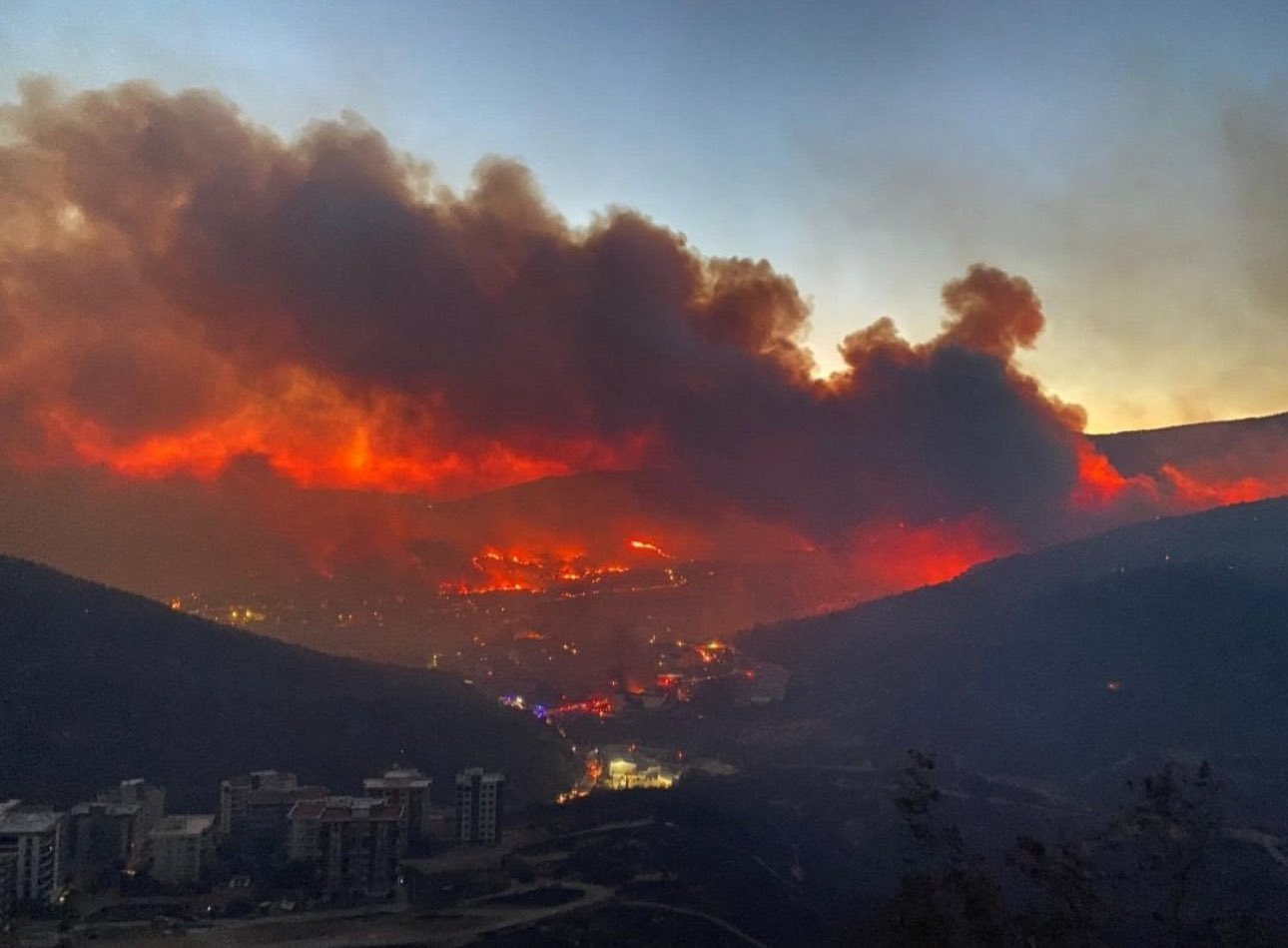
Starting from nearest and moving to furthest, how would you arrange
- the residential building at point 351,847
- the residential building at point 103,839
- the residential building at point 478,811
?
the residential building at point 351,847
the residential building at point 103,839
the residential building at point 478,811

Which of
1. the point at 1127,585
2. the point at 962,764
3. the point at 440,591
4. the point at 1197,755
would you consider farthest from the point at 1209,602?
the point at 440,591

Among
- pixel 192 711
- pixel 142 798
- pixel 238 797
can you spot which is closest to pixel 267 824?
pixel 238 797

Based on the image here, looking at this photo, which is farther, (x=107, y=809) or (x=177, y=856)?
(x=107, y=809)

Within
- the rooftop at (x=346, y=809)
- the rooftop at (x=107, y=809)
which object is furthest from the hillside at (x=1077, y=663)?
the rooftop at (x=107, y=809)

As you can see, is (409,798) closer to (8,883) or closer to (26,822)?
(26,822)

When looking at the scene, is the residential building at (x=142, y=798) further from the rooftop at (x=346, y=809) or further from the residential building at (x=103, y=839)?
the rooftop at (x=346, y=809)

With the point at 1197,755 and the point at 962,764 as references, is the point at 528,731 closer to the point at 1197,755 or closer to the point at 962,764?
the point at 962,764

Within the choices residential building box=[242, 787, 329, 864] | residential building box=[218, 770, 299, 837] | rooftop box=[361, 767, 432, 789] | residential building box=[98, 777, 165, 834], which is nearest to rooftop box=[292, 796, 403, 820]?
residential building box=[242, 787, 329, 864]
